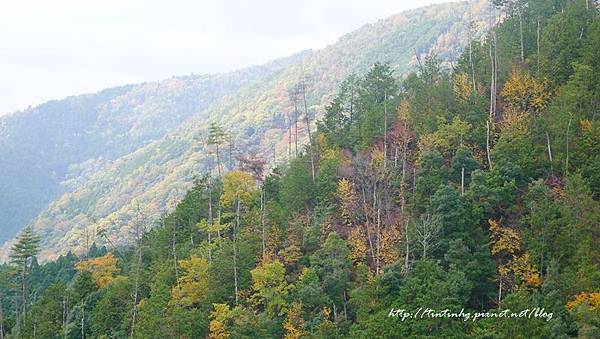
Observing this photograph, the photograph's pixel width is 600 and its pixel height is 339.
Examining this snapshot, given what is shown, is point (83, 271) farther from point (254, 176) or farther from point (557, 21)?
point (557, 21)

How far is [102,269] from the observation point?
6538cm

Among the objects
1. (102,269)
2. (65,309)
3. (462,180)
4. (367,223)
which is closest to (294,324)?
(367,223)

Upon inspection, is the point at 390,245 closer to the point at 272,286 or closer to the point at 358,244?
the point at 358,244

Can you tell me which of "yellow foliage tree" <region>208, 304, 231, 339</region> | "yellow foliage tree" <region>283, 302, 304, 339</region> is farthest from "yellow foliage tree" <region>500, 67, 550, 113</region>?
"yellow foliage tree" <region>208, 304, 231, 339</region>

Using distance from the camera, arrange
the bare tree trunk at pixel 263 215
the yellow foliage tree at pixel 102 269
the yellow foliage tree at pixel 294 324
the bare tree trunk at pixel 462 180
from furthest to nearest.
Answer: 1. the yellow foliage tree at pixel 102 269
2. the bare tree trunk at pixel 263 215
3. the bare tree trunk at pixel 462 180
4. the yellow foliage tree at pixel 294 324

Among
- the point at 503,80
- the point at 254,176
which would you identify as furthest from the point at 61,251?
the point at 503,80

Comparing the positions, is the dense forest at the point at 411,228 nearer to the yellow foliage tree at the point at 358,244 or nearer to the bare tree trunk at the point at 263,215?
the yellow foliage tree at the point at 358,244

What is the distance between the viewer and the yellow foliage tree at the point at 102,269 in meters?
63.6

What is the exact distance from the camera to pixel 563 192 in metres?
40.2

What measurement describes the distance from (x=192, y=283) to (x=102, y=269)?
18545 mm

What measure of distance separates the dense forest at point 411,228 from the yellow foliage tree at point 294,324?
0.33 feet

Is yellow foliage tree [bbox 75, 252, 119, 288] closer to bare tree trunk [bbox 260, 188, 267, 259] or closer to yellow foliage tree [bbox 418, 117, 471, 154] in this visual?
bare tree trunk [bbox 260, 188, 267, 259]

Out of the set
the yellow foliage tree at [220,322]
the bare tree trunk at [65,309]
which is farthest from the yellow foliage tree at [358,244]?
the bare tree trunk at [65,309]

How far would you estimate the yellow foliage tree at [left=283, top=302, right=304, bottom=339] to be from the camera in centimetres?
4150
